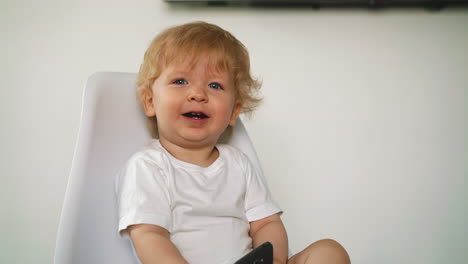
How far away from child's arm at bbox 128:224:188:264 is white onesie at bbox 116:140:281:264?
0.05 ft

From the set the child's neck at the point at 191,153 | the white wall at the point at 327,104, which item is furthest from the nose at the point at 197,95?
the white wall at the point at 327,104

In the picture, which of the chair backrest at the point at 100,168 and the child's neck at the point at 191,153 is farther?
the child's neck at the point at 191,153

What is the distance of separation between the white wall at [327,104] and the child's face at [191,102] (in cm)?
46

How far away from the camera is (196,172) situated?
804 millimetres

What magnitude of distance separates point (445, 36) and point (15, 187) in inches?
51.7

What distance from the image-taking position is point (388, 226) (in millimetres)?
1282

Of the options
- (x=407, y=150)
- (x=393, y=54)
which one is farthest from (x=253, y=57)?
(x=407, y=150)

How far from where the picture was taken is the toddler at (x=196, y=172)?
0.71m

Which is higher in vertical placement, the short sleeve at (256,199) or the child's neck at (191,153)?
the child's neck at (191,153)

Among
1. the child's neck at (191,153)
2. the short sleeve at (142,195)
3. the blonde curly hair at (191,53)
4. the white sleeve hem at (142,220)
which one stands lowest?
the white sleeve hem at (142,220)

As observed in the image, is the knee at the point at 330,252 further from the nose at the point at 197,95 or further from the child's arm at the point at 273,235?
the nose at the point at 197,95

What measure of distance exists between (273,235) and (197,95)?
0.96ft

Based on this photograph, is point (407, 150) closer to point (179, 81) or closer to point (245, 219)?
point (245, 219)

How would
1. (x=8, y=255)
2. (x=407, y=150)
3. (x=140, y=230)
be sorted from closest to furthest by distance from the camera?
(x=140, y=230) → (x=8, y=255) → (x=407, y=150)
